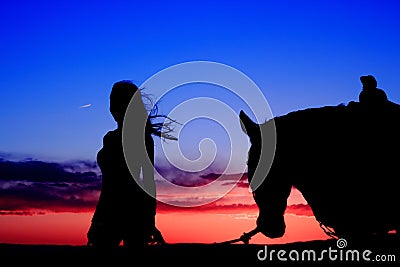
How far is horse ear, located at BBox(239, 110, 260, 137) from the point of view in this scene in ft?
24.0

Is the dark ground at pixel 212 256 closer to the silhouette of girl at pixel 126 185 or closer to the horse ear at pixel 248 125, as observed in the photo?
the silhouette of girl at pixel 126 185

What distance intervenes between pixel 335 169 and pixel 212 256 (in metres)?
2.18

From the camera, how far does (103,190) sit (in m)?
5.46

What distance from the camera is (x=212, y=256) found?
6.29 metres

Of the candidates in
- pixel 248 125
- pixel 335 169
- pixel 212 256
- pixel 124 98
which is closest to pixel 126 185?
pixel 124 98

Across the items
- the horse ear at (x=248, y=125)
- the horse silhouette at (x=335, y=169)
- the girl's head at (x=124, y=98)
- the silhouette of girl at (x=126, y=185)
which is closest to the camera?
the silhouette of girl at (x=126, y=185)

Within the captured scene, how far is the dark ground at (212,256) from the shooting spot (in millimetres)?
5352

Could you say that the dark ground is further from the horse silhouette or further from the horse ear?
the horse ear

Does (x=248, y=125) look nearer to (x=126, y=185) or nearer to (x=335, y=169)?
(x=335, y=169)

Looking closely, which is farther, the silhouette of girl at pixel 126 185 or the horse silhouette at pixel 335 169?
the horse silhouette at pixel 335 169

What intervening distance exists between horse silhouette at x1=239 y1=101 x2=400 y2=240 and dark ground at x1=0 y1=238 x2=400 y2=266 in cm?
38

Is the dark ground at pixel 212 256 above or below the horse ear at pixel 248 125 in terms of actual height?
below

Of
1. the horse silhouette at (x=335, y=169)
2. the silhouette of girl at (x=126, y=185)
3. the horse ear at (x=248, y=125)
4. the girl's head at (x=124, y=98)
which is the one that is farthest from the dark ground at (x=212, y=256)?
the horse ear at (x=248, y=125)

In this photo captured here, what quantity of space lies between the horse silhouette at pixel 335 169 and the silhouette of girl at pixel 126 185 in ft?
6.89
